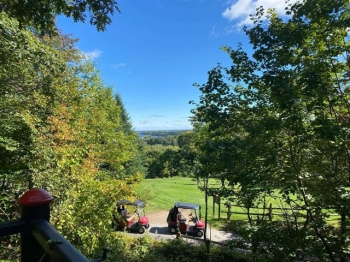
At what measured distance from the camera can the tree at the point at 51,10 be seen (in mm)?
2959

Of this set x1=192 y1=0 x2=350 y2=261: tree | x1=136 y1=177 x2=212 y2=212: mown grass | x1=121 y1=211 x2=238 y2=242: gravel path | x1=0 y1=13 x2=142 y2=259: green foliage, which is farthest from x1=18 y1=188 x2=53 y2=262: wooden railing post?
x1=136 y1=177 x2=212 y2=212: mown grass

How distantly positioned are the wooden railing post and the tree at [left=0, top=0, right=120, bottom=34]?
9.05 ft

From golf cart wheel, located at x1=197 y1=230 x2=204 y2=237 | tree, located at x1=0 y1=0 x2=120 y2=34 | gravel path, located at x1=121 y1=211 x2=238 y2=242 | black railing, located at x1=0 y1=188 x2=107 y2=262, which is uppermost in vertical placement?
tree, located at x1=0 y1=0 x2=120 y2=34

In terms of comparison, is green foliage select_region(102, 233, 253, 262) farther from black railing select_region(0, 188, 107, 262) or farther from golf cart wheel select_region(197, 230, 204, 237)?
black railing select_region(0, 188, 107, 262)

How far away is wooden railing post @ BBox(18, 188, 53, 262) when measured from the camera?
41.2 inches

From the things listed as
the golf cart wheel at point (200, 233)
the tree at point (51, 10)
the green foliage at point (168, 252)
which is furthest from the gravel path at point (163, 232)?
the tree at point (51, 10)

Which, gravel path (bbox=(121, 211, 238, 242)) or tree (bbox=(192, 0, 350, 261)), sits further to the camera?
gravel path (bbox=(121, 211, 238, 242))

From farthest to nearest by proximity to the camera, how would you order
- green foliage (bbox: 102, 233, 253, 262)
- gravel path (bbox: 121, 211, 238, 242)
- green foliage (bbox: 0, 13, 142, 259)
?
gravel path (bbox: 121, 211, 238, 242)
green foliage (bbox: 102, 233, 253, 262)
green foliage (bbox: 0, 13, 142, 259)

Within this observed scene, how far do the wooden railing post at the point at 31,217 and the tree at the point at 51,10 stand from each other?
2759mm

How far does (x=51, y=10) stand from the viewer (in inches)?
123

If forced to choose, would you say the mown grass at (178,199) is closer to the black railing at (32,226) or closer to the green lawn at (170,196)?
the green lawn at (170,196)

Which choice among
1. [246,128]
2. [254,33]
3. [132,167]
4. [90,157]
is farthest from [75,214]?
[132,167]

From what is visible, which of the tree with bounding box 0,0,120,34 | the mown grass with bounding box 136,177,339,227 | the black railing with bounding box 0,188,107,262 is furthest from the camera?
the mown grass with bounding box 136,177,339,227

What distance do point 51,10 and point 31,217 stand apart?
297cm
